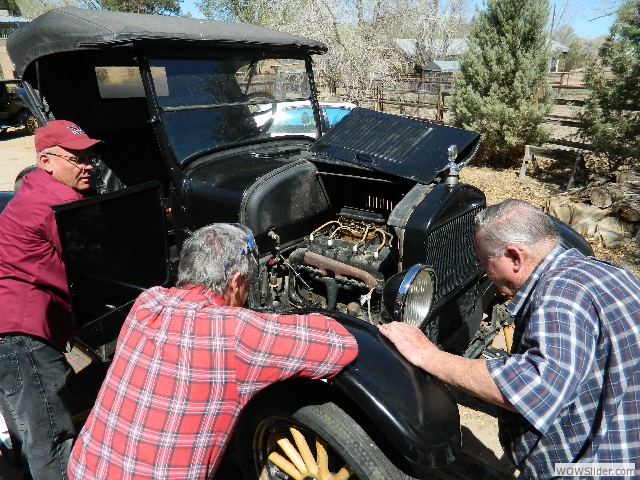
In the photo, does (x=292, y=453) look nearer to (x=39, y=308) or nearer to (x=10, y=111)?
(x=39, y=308)

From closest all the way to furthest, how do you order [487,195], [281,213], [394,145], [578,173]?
[281,213] < [394,145] < [487,195] < [578,173]

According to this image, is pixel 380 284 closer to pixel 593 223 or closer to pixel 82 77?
pixel 82 77

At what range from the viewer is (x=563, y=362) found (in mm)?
1395

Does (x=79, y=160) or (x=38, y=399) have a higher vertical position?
(x=79, y=160)

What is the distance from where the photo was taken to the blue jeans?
2166 mm

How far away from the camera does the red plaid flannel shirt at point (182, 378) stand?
57.4 inches

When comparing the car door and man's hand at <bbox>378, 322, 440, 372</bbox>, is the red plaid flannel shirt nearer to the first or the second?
man's hand at <bbox>378, 322, 440, 372</bbox>

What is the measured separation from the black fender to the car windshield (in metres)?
1.96

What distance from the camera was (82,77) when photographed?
434cm

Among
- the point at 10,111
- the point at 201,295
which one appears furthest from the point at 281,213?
the point at 10,111

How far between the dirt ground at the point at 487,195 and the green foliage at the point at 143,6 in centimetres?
1090

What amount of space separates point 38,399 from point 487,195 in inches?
310

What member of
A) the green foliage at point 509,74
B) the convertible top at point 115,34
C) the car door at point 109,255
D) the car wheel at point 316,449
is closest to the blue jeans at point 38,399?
the car door at point 109,255

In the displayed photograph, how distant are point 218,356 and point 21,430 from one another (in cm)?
149
